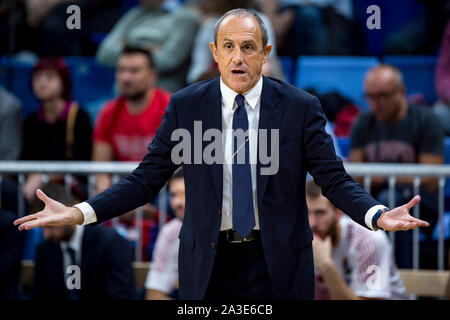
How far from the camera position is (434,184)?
4.48 m

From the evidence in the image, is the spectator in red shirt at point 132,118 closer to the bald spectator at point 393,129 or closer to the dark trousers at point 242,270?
the bald spectator at point 393,129

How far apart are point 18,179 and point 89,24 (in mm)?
1666

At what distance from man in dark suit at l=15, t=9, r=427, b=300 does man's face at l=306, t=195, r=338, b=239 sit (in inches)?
52.8

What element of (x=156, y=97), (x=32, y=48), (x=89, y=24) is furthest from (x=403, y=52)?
(x=32, y=48)

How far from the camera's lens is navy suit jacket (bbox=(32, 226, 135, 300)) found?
13.5 feet

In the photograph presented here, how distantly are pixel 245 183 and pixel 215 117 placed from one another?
24 centimetres

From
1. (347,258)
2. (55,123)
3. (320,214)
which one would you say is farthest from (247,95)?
(55,123)

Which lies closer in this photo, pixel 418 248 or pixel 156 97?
pixel 418 248

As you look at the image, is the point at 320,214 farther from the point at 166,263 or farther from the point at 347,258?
the point at 166,263

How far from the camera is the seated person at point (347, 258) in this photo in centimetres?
392

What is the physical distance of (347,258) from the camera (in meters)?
4.06

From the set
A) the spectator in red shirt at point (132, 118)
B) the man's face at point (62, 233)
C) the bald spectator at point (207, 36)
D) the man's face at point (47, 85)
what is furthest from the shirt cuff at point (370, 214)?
the man's face at point (47, 85)

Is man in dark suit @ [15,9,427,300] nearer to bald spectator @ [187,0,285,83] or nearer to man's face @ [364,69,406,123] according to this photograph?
man's face @ [364,69,406,123]

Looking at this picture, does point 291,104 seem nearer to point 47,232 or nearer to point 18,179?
point 47,232
